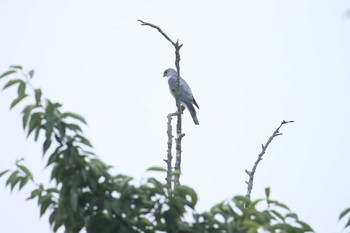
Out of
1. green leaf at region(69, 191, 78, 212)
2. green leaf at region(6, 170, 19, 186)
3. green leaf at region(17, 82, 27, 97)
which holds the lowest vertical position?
green leaf at region(69, 191, 78, 212)

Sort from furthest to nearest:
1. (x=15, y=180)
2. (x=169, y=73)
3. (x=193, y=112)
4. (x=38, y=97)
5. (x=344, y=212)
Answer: (x=169, y=73) < (x=193, y=112) < (x=15, y=180) < (x=38, y=97) < (x=344, y=212)

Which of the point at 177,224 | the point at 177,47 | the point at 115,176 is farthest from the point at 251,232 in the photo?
the point at 177,47

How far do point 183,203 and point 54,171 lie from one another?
2.08ft

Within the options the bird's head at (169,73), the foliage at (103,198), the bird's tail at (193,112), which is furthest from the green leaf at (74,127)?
the bird's head at (169,73)

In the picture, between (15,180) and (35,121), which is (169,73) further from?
(35,121)

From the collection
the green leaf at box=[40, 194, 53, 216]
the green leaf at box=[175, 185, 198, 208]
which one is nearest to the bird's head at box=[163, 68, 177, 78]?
the green leaf at box=[40, 194, 53, 216]

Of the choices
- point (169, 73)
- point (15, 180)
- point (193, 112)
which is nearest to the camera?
point (15, 180)

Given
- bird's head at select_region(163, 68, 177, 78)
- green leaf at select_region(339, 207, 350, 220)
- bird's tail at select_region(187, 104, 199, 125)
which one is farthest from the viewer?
bird's head at select_region(163, 68, 177, 78)

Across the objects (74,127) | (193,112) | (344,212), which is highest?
(193,112)

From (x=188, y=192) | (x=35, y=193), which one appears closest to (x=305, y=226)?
(x=188, y=192)

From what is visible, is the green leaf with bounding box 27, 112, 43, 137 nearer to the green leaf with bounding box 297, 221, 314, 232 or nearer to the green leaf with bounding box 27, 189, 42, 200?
the green leaf with bounding box 27, 189, 42, 200

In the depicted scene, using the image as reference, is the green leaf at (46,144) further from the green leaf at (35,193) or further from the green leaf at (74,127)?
the green leaf at (35,193)

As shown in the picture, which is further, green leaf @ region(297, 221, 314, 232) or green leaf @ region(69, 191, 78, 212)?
green leaf @ region(297, 221, 314, 232)

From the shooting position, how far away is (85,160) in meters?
3.44
